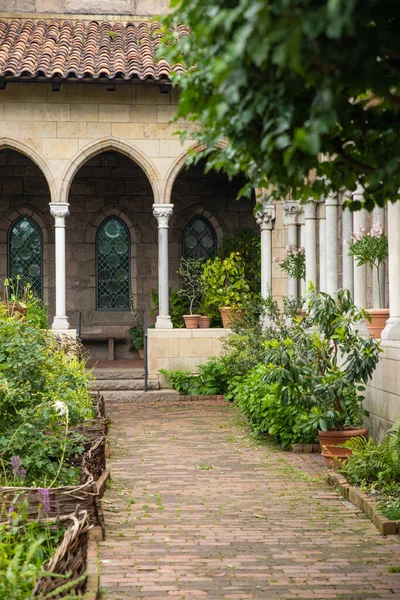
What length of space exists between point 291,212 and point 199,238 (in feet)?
13.0

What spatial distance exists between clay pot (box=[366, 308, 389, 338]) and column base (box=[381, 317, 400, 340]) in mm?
575

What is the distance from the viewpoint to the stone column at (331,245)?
1162 cm

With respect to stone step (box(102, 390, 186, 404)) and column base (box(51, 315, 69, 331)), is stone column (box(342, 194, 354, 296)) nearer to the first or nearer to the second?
stone step (box(102, 390, 186, 404))

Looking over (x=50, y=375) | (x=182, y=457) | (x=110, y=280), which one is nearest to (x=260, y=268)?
(x=110, y=280)

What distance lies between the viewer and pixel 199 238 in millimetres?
18547

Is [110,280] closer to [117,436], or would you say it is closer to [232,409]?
[232,409]

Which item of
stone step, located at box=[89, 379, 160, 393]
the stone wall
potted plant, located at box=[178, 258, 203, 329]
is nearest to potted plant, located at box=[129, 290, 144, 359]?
potted plant, located at box=[178, 258, 203, 329]

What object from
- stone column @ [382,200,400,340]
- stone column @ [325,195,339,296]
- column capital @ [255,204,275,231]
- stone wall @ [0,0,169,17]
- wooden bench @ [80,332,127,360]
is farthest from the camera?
wooden bench @ [80,332,127,360]

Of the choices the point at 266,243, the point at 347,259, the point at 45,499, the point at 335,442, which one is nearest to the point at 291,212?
the point at 266,243

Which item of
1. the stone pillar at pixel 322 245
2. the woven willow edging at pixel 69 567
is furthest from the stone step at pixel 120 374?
the woven willow edging at pixel 69 567

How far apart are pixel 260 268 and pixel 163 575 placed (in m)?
11.7

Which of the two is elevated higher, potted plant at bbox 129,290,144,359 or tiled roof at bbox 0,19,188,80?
tiled roof at bbox 0,19,188,80

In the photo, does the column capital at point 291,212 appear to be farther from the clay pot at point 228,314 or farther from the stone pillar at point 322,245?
the clay pot at point 228,314

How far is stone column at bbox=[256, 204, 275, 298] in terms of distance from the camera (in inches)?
620
